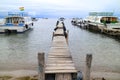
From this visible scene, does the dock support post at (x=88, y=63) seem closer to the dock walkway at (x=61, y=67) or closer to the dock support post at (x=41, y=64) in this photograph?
the dock walkway at (x=61, y=67)

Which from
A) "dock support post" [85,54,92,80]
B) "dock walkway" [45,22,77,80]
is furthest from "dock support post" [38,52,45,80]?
"dock support post" [85,54,92,80]

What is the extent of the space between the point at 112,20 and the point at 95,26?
3.84 metres

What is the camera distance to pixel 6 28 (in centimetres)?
3544

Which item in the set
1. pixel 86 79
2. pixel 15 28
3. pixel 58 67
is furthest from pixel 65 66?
pixel 15 28

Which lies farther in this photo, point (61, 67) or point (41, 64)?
point (61, 67)

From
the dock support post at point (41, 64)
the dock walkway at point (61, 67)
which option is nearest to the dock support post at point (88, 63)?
the dock walkway at point (61, 67)

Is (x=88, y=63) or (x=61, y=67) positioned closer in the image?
(x=88, y=63)

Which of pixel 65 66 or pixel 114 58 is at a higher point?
pixel 65 66

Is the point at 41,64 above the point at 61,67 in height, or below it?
above

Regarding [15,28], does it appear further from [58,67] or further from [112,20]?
[58,67]

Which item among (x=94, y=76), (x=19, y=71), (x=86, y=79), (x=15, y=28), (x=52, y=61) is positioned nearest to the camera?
(x=86, y=79)

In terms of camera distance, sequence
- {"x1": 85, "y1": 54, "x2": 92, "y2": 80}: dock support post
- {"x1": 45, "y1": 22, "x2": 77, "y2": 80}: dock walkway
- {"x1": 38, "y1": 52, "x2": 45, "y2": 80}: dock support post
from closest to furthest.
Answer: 1. {"x1": 38, "y1": 52, "x2": 45, "y2": 80}: dock support post
2. {"x1": 85, "y1": 54, "x2": 92, "y2": 80}: dock support post
3. {"x1": 45, "y1": 22, "x2": 77, "y2": 80}: dock walkway

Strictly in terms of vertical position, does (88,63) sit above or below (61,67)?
above

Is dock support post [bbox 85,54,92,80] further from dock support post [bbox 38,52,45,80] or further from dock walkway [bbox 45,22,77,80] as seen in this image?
dock support post [bbox 38,52,45,80]
